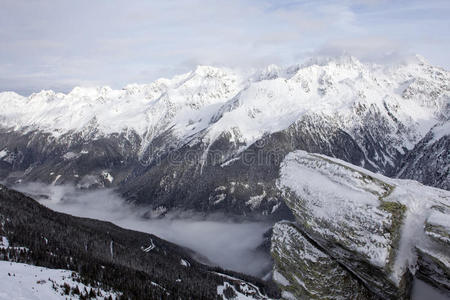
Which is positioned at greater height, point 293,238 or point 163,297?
point 293,238

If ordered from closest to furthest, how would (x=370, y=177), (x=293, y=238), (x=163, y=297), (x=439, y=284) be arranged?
(x=439, y=284) → (x=370, y=177) → (x=293, y=238) → (x=163, y=297)

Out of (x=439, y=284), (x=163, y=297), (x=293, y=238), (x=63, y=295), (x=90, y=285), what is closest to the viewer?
(x=439, y=284)

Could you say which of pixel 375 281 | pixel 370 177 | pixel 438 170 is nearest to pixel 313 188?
pixel 370 177

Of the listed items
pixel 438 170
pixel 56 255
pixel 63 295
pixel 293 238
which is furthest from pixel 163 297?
pixel 438 170

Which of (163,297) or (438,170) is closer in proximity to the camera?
(163,297)

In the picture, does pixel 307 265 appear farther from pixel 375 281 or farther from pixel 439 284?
pixel 439 284

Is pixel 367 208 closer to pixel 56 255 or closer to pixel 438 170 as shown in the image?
pixel 56 255

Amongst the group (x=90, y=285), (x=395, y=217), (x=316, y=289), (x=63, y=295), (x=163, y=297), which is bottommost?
(x=163, y=297)
